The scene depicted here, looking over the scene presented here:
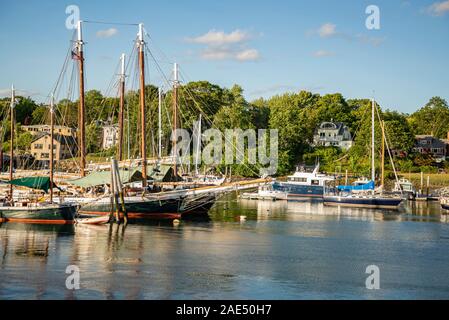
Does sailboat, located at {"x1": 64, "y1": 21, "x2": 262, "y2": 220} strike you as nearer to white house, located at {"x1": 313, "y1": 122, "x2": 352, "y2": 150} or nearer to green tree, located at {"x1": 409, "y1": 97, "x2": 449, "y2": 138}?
white house, located at {"x1": 313, "y1": 122, "x2": 352, "y2": 150}

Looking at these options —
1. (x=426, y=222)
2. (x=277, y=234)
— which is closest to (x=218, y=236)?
(x=277, y=234)

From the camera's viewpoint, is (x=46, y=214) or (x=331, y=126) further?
(x=331, y=126)

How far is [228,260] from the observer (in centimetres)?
4172

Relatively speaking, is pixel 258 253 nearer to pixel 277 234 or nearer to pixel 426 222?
pixel 277 234

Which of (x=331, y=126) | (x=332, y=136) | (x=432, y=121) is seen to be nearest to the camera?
(x=332, y=136)

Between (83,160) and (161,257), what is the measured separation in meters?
28.2

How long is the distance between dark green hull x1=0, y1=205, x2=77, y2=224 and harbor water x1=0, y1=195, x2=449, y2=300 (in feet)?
4.04

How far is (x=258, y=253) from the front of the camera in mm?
44875

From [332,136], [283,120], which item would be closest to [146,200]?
[283,120]

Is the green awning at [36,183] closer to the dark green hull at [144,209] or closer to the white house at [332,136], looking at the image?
the dark green hull at [144,209]

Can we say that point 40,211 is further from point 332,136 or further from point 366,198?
point 332,136

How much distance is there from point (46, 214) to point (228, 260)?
2333cm

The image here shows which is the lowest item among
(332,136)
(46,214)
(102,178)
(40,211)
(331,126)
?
(46,214)

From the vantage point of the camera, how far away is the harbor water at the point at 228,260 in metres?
33.6
